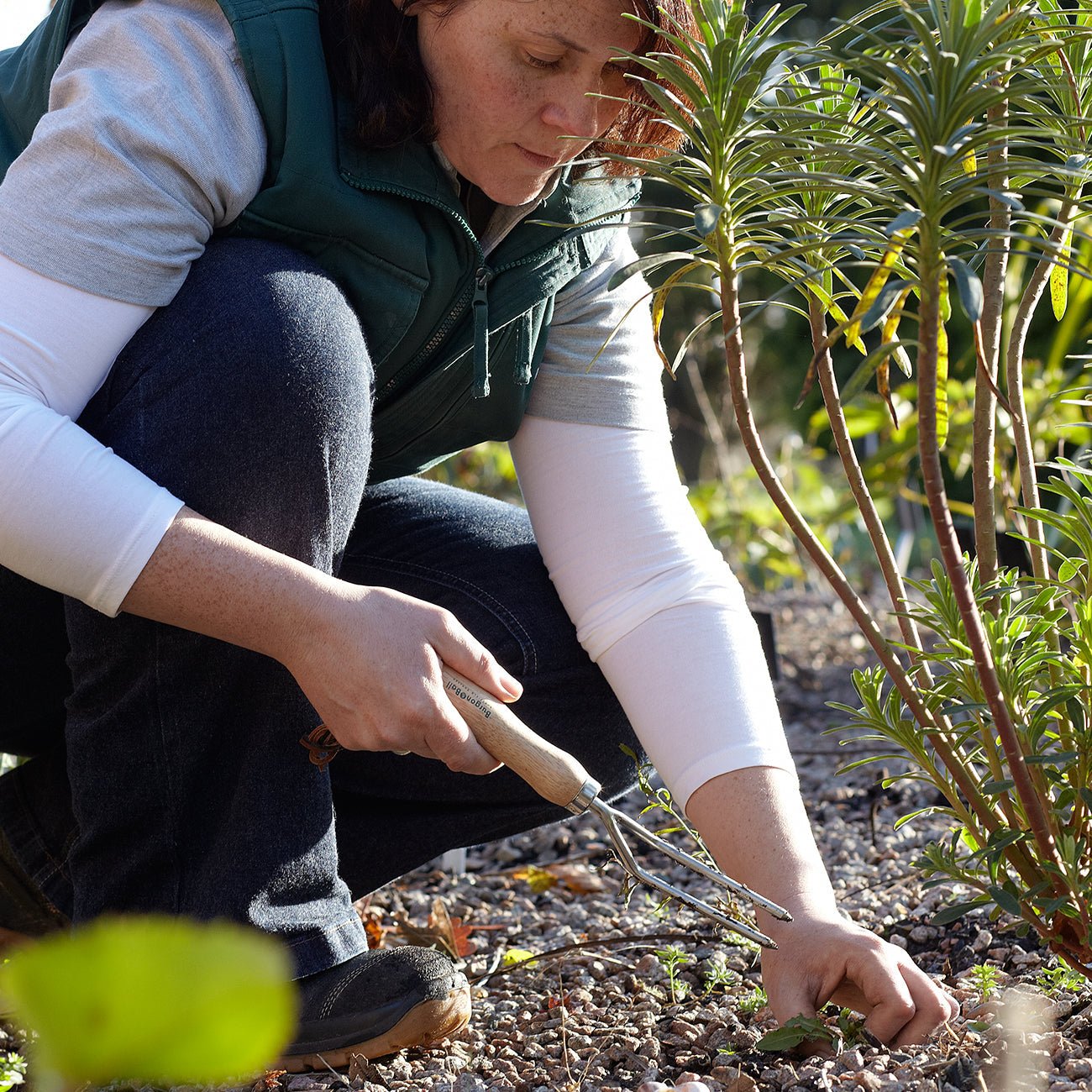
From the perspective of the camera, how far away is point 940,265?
95 cm

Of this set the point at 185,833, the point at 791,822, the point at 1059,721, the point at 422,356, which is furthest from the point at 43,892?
the point at 1059,721

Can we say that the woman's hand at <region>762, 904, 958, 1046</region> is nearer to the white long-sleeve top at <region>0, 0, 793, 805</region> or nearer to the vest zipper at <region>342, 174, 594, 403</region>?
the white long-sleeve top at <region>0, 0, 793, 805</region>

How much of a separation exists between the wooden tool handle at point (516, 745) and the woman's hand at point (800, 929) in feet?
0.90

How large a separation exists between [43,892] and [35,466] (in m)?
0.68

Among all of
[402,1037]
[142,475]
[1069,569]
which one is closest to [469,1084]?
[402,1037]

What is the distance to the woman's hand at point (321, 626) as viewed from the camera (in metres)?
1.15

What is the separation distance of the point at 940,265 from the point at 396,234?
705 millimetres

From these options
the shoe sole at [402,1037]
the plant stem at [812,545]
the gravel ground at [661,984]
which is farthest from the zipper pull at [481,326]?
the shoe sole at [402,1037]

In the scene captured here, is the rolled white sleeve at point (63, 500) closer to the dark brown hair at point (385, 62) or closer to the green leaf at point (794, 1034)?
the dark brown hair at point (385, 62)

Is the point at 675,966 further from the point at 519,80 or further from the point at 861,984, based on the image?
the point at 519,80

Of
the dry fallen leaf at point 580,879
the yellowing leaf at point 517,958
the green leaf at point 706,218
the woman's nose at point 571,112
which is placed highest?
the woman's nose at point 571,112

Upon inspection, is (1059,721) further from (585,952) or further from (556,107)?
(556,107)

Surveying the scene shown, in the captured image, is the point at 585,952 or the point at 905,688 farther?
the point at 585,952

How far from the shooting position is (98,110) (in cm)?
124
